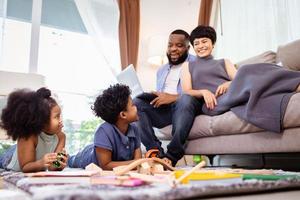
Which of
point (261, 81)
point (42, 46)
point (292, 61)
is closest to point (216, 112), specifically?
point (261, 81)

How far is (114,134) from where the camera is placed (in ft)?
4.13

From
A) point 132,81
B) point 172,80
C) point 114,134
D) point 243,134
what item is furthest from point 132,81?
point 243,134

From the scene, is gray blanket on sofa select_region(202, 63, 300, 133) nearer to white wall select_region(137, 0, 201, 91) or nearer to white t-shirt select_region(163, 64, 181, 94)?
white t-shirt select_region(163, 64, 181, 94)

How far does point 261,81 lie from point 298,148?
285 millimetres

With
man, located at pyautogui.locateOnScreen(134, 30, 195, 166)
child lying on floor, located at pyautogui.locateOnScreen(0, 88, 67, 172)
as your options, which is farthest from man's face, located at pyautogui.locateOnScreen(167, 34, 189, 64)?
child lying on floor, located at pyautogui.locateOnScreen(0, 88, 67, 172)

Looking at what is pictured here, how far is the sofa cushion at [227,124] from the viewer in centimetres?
106

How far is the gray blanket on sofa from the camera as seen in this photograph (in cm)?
110

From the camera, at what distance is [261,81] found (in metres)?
1.17

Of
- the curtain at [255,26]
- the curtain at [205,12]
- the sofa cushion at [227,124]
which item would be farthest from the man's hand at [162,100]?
the curtain at [205,12]

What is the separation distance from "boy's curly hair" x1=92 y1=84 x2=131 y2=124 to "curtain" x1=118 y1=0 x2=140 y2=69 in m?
1.39

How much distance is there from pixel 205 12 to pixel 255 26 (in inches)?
26.6

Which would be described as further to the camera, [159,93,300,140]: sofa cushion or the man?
the man

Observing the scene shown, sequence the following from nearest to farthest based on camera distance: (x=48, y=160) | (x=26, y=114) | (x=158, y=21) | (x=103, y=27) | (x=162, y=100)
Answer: (x=48, y=160) → (x=26, y=114) → (x=162, y=100) → (x=103, y=27) → (x=158, y=21)

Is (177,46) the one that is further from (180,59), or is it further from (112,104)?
(112,104)
